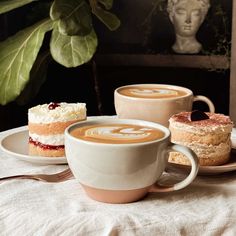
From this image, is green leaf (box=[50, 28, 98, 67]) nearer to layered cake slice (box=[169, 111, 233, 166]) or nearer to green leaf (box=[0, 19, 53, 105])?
green leaf (box=[0, 19, 53, 105])

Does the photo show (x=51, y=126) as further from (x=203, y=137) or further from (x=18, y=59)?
(x=18, y=59)

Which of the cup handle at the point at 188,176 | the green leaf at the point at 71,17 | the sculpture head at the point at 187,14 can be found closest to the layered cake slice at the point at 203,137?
the cup handle at the point at 188,176

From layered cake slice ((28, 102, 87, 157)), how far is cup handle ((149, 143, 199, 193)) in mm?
263

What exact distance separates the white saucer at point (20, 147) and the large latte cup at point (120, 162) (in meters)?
0.15

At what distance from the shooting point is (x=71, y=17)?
5.12 feet

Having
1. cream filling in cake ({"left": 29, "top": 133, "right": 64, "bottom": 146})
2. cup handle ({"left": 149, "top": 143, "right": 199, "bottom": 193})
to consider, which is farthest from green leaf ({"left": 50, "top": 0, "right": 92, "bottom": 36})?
cup handle ({"left": 149, "top": 143, "right": 199, "bottom": 193})

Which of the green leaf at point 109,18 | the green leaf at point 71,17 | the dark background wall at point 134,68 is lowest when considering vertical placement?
the dark background wall at point 134,68

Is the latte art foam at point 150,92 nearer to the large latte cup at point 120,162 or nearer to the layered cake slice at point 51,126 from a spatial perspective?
the layered cake slice at point 51,126

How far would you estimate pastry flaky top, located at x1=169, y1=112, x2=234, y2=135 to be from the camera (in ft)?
3.27

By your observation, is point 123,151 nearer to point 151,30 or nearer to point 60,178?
point 60,178

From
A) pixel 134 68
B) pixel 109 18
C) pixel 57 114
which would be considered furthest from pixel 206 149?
pixel 134 68

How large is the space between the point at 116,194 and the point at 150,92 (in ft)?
1.26

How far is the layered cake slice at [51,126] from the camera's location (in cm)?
110

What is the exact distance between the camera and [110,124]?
98 centimetres
